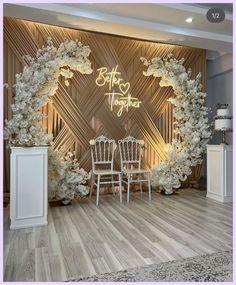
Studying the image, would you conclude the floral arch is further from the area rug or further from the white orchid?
the area rug

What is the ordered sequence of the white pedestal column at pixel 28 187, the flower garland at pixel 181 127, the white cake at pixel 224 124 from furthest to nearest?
the flower garland at pixel 181 127, the white cake at pixel 224 124, the white pedestal column at pixel 28 187

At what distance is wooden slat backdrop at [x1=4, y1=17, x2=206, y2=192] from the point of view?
→ 13.9 ft

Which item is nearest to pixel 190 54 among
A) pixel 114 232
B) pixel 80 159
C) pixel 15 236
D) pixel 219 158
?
pixel 219 158

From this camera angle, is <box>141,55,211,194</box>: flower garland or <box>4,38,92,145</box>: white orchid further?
<box>141,55,211,194</box>: flower garland

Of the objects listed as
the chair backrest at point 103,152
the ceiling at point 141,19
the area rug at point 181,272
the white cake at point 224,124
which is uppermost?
the ceiling at point 141,19

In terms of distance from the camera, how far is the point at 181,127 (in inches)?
201

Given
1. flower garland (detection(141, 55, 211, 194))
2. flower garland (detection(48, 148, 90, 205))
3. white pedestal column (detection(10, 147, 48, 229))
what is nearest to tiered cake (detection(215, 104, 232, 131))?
flower garland (detection(141, 55, 211, 194))

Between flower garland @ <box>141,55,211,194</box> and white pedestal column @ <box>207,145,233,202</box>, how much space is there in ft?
1.47

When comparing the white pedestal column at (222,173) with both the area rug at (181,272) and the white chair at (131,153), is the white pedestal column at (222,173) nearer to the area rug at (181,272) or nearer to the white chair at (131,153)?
the white chair at (131,153)

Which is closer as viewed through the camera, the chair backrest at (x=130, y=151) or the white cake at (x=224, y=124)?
the white cake at (x=224, y=124)

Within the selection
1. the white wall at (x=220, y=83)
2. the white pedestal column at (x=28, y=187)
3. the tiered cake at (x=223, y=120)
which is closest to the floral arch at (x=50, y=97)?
the white pedestal column at (x=28, y=187)

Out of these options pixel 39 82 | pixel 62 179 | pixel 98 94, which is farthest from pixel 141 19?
pixel 62 179

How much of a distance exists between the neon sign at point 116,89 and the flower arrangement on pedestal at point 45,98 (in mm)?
399

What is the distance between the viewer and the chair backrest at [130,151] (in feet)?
15.8
